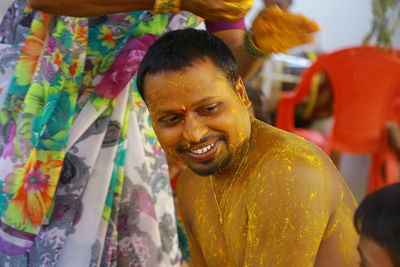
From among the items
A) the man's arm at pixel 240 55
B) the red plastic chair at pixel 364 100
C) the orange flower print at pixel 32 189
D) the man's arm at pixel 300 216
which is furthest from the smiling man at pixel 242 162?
the red plastic chair at pixel 364 100

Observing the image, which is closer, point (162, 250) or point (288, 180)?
point (288, 180)

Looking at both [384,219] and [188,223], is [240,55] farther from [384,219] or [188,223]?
[384,219]

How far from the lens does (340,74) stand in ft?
13.0

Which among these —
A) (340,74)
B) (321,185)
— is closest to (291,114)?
(340,74)

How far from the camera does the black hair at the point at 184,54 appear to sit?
1.47 meters

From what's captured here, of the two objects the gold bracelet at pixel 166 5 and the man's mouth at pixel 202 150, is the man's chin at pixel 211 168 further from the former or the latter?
the gold bracelet at pixel 166 5

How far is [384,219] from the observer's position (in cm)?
119

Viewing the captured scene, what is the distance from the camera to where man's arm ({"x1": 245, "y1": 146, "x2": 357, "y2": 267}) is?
1379 millimetres

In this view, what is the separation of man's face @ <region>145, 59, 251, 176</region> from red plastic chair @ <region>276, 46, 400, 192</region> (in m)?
2.50

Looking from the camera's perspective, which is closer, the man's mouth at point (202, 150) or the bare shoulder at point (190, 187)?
the man's mouth at point (202, 150)

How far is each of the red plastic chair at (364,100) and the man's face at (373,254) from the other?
2.66 meters

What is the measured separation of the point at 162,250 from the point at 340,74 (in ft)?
7.94

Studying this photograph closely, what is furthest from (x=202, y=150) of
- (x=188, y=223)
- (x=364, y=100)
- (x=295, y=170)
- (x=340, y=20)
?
(x=340, y=20)

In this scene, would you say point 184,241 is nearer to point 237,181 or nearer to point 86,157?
point 86,157
